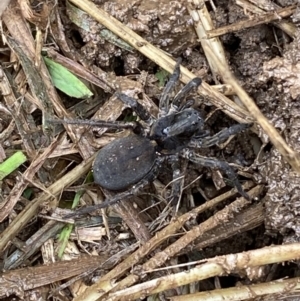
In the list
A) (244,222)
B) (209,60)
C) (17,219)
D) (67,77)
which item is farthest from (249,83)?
(17,219)

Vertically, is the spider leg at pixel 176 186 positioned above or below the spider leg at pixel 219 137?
below

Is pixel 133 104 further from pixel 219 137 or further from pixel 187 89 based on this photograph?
pixel 219 137

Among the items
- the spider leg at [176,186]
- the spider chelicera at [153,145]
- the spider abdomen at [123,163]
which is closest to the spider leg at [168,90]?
the spider chelicera at [153,145]

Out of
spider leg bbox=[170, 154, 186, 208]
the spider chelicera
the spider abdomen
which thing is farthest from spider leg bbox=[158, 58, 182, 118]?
spider leg bbox=[170, 154, 186, 208]

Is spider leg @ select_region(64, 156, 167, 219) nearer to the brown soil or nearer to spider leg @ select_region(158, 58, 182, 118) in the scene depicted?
the brown soil

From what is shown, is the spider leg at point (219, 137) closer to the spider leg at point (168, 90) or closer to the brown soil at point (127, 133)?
the brown soil at point (127, 133)

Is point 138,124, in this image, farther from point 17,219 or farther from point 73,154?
point 17,219
